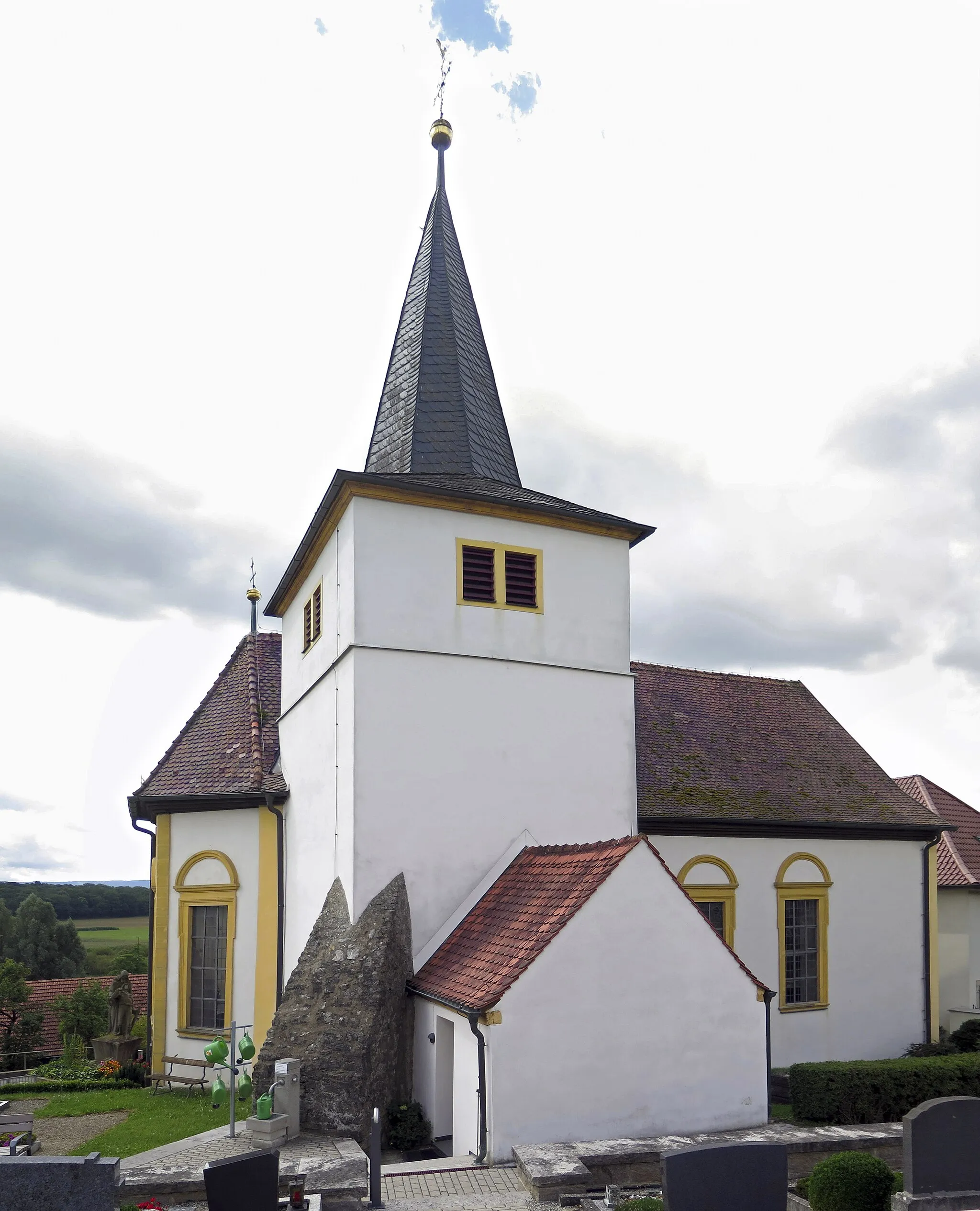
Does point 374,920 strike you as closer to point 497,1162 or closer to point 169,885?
point 497,1162

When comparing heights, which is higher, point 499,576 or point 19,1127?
point 499,576

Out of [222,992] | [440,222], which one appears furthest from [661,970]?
[440,222]

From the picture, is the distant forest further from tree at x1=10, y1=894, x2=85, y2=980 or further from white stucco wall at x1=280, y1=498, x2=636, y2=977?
white stucco wall at x1=280, y1=498, x2=636, y2=977

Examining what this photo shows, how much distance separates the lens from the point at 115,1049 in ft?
63.2

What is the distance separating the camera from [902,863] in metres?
20.4

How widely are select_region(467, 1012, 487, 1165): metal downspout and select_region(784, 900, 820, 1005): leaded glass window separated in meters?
9.37

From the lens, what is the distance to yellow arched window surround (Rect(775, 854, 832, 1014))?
18.7 meters

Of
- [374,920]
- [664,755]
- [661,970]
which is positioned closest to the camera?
[661,970]

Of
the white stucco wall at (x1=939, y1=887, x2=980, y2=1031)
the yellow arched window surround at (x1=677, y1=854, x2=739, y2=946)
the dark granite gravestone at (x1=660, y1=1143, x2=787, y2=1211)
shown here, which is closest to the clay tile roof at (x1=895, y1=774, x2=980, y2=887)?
the white stucco wall at (x1=939, y1=887, x2=980, y2=1031)

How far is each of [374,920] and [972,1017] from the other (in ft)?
46.9

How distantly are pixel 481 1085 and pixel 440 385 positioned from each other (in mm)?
11144

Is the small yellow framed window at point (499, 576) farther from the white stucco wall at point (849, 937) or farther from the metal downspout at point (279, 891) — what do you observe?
the white stucco wall at point (849, 937)

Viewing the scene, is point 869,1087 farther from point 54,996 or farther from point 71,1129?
point 54,996

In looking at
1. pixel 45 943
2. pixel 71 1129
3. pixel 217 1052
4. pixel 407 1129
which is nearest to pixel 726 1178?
pixel 407 1129
